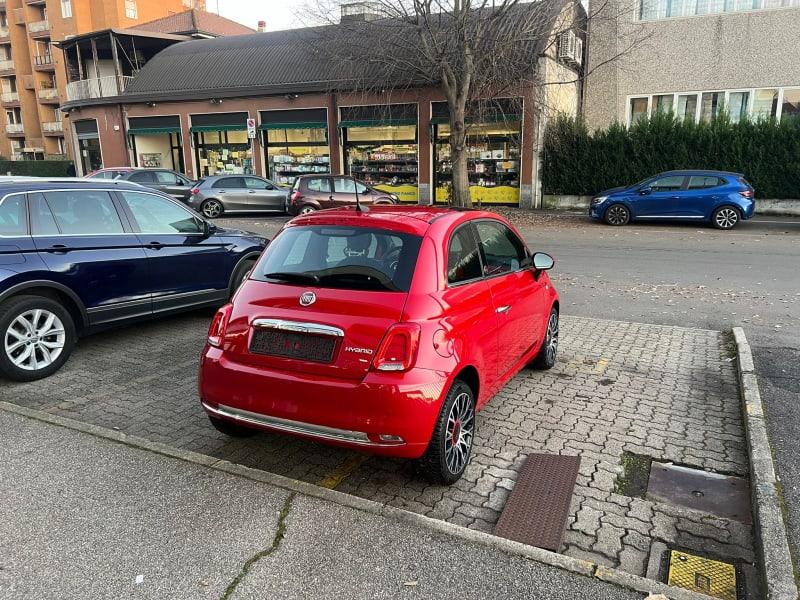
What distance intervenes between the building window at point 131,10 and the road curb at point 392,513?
54.5 m

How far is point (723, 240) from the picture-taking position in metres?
14.9

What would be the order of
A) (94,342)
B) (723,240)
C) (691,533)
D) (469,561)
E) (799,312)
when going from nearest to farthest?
(469,561)
(691,533)
(94,342)
(799,312)
(723,240)

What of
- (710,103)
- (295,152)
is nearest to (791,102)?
(710,103)

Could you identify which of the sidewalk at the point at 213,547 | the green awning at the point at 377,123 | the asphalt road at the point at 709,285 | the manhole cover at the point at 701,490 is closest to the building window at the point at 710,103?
the asphalt road at the point at 709,285

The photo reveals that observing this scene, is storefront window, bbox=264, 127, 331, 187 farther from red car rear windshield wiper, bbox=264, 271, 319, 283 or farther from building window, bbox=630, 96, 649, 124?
red car rear windshield wiper, bbox=264, 271, 319, 283

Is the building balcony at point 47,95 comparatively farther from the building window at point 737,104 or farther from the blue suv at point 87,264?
the blue suv at point 87,264

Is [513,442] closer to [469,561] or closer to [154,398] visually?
[469,561]

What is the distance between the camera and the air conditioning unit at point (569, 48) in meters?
22.3

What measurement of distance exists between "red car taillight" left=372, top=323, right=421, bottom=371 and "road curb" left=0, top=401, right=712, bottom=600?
0.76 metres

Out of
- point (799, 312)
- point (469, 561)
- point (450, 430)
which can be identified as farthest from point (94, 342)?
point (799, 312)

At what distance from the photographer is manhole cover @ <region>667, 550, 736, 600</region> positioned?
9.22 feet

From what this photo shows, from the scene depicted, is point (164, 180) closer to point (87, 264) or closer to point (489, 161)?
point (489, 161)

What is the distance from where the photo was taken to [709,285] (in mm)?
9922

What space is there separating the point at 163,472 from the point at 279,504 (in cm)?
86
